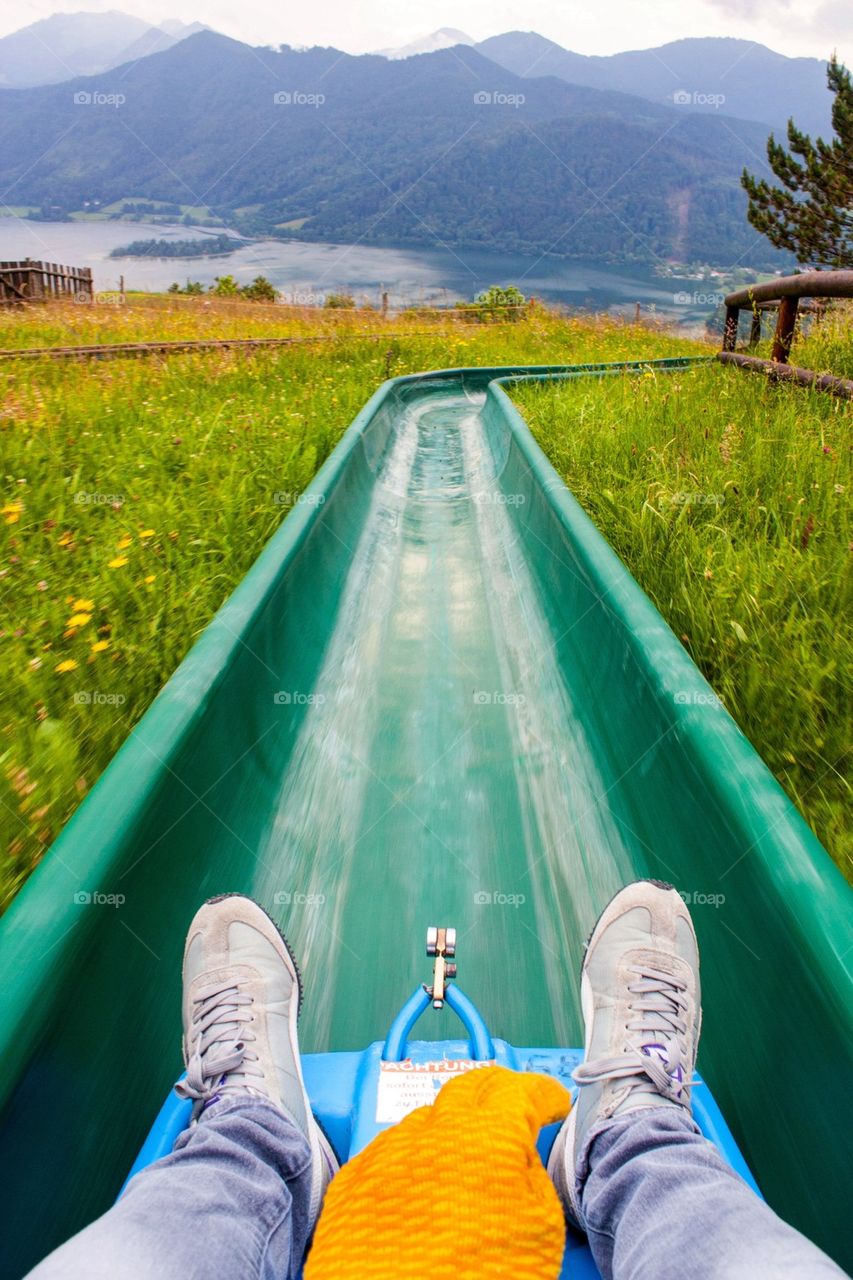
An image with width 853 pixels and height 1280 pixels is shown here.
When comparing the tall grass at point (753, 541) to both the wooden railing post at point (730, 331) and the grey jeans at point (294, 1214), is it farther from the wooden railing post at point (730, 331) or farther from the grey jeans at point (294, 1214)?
the wooden railing post at point (730, 331)

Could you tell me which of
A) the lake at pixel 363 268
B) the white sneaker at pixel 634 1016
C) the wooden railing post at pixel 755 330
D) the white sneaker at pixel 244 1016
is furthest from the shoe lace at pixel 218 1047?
the lake at pixel 363 268

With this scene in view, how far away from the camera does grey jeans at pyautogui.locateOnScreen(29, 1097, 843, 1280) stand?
26.3 inches

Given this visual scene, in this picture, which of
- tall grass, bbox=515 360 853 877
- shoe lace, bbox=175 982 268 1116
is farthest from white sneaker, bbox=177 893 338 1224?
tall grass, bbox=515 360 853 877

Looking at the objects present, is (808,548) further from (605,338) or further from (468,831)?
(605,338)

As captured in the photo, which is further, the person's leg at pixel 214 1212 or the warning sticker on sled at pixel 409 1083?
the warning sticker on sled at pixel 409 1083

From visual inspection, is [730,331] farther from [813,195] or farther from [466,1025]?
[813,195]

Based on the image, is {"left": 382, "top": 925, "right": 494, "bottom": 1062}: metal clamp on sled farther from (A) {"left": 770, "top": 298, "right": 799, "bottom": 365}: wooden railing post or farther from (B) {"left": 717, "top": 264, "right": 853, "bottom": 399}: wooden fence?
(A) {"left": 770, "top": 298, "right": 799, "bottom": 365}: wooden railing post

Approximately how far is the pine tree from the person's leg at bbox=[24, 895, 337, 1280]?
16.3m

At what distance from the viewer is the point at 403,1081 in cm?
107

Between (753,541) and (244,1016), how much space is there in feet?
6.49

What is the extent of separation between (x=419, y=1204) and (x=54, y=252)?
168745 mm

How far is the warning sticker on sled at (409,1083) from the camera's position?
1.03m

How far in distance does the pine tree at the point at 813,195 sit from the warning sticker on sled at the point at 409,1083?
1626cm

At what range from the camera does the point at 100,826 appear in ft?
3.26
